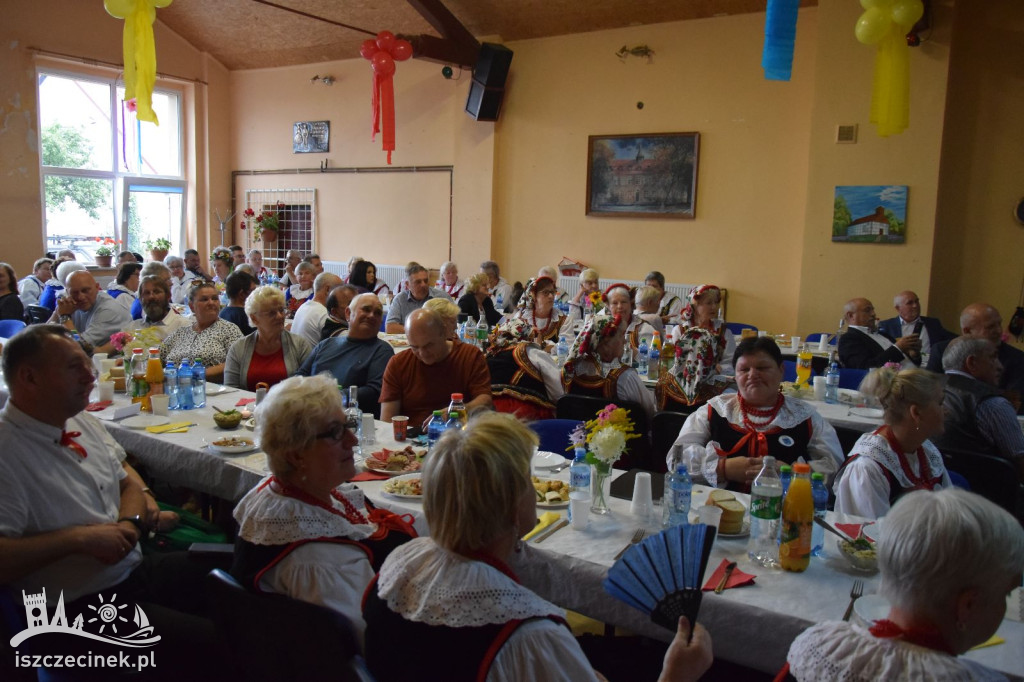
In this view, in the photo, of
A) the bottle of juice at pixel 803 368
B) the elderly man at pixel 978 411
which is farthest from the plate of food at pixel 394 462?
the bottle of juice at pixel 803 368

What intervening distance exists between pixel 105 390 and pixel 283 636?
2.95 m

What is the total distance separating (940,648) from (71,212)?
13687 millimetres

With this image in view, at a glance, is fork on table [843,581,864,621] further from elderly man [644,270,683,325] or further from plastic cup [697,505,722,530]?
elderly man [644,270,683,325]

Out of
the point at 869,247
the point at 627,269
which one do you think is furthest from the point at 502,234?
the point at 869,247

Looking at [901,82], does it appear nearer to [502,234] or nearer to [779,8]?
[779,8]

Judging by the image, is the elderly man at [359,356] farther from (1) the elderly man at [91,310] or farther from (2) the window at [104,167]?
(2) the window at [104,167]

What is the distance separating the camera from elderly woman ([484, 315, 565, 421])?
4180mm

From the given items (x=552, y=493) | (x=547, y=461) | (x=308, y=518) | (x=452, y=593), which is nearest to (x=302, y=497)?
(x=308, y=518)

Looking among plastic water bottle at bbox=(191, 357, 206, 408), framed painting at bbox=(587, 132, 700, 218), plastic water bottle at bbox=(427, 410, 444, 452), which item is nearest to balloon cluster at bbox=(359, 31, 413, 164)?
framed painting at bbox=(587, 132, 700, 218)

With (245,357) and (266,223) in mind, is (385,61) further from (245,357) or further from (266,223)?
(245,357)

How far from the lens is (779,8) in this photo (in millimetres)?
4766

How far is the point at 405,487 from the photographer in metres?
2.69

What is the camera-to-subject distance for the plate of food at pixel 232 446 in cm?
317

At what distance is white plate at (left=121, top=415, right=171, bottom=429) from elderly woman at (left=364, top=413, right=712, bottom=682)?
251cm
